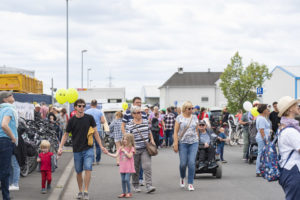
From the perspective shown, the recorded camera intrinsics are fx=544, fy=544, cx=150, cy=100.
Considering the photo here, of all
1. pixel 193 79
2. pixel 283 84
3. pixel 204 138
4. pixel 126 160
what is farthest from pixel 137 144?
pixel 193 79

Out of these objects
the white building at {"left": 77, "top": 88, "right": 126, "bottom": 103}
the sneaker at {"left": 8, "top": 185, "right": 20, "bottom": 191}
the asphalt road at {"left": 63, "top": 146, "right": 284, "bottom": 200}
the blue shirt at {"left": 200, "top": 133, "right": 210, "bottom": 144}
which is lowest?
the asphalt road at {"left": 63, "top": 146, "right": 284, "bottom": 200}

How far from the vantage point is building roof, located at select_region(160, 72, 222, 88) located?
9302 cm

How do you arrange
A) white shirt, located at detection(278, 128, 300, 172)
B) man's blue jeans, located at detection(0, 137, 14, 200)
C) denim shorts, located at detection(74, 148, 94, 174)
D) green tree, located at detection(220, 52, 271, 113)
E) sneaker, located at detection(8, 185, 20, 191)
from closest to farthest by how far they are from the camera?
white shirt, located at detection(278, 128, 300, 172), man's blue jeans, located at detection(0, 137, 14, 200), denim shorts, located at detection(74, 148, 94, 174), sneaker, located at detection(8, 185, 20, 191), green tree, located at detection(220, 52, 271, 113)

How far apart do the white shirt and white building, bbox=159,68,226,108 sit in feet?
281

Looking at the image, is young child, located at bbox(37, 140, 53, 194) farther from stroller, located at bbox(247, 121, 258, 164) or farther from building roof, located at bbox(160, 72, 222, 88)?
building roof, located at bbox(160, 72, 222, 88)

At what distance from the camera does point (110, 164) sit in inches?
688

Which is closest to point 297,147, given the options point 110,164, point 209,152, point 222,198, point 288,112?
point 288,112

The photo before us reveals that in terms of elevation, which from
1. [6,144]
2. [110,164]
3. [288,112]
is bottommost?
[110,164]

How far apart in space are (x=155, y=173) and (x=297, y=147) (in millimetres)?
9056

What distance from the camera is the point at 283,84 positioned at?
70188mm

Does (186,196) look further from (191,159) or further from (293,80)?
(293,80)

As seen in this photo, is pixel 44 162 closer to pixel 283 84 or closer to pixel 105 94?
pixel 105 94

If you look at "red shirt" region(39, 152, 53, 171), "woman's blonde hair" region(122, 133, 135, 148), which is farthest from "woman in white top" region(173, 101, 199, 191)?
"red shirt" region(39, 152, 53, 171)

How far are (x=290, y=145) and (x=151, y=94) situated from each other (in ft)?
382
